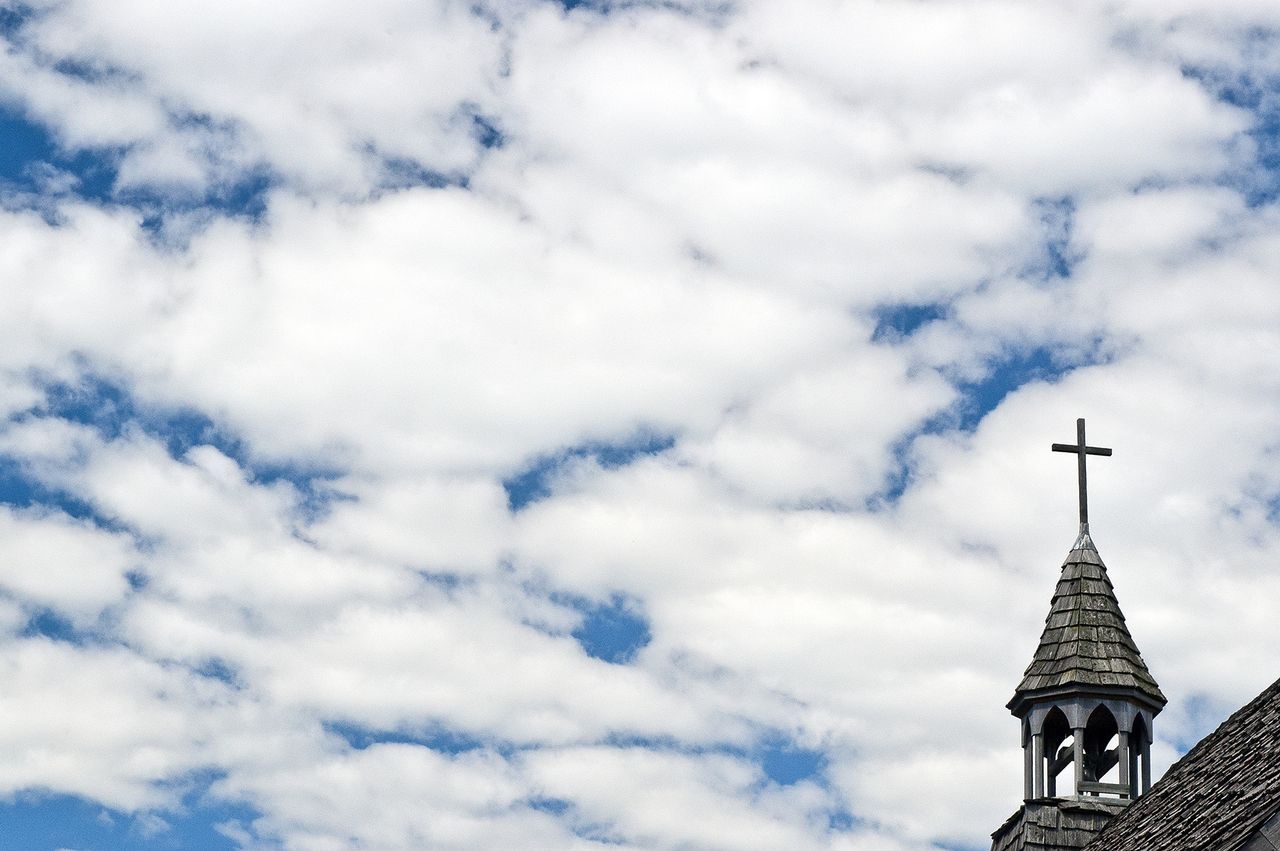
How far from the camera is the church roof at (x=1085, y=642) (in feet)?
88.7

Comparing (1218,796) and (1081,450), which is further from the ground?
(1081,450)

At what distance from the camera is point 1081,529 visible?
28750 mm

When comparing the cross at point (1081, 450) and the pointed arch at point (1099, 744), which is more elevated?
the cross at point (1081, 450)

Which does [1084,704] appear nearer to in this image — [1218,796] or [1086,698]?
[1086,698]

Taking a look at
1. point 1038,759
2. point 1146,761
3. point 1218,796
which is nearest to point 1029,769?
point 1038,759

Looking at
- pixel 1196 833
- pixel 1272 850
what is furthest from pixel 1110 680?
pixel 1272 850

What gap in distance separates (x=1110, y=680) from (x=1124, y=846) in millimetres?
8344

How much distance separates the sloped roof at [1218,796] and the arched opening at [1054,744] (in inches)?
237

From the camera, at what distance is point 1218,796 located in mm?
16422

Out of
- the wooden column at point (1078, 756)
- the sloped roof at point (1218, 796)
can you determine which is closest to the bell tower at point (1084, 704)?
the wooden column at point (1078, 756)

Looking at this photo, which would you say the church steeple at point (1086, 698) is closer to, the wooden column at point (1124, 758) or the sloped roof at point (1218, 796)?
the wooden column at point (1124, 758)

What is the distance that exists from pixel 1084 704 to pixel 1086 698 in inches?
3.5

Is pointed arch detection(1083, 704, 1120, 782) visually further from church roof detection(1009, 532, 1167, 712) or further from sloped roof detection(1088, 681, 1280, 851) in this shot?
sloped roof detection(1088, 681, 1280, 851)

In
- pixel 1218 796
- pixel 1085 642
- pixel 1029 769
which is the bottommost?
pixel 1218 796
